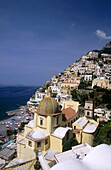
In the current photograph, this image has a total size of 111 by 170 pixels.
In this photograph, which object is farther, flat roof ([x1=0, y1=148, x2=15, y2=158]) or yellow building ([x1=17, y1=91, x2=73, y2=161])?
flat roof ([x1=0, y1=148, x2=15, y2=158])

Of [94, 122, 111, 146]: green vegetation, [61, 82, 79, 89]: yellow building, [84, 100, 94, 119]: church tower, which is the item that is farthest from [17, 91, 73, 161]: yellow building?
[61, 82, 79, 89]: yellow building

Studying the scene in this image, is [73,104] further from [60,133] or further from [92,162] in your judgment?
[92,162]

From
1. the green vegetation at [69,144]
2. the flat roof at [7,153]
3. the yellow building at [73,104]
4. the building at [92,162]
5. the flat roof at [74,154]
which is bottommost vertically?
the flat roof at [7,153]

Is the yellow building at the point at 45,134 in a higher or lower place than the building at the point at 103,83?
lower

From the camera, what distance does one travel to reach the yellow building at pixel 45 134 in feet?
46.1

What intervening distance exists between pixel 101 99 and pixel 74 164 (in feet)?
112

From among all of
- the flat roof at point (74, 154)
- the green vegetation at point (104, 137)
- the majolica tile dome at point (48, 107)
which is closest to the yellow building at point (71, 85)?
the green vegetation at point (104, 137)

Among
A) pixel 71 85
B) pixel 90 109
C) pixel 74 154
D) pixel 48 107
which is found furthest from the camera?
pixel 71 85

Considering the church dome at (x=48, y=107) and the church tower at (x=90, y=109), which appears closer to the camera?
the church dome at (x=48, y=107)

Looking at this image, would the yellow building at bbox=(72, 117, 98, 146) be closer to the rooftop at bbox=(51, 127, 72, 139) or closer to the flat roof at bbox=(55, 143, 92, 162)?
the rooftop at bbox=(51, 127, 72, 139)

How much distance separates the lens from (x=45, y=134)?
14883 mm

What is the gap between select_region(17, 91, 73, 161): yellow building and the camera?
14.0m

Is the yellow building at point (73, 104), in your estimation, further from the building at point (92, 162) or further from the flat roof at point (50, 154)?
the building at point (92, 162)

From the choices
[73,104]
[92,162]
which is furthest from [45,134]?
[92,162]
